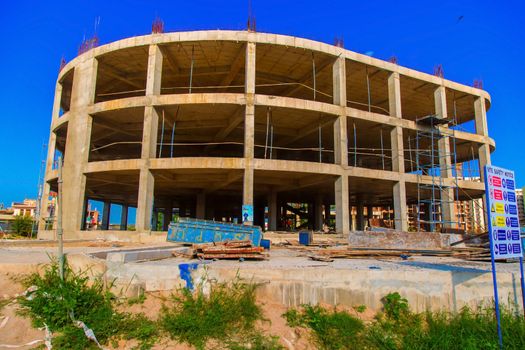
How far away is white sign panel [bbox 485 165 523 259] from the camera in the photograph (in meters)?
4.83

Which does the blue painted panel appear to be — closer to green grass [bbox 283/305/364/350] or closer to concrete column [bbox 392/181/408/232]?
green grass [bbox 283/305/364/350]

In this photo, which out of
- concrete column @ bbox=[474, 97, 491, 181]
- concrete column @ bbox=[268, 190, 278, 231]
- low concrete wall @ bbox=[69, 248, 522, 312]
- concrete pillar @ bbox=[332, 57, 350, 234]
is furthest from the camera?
concrete column @ bbox=[268, 190, 278, 231]

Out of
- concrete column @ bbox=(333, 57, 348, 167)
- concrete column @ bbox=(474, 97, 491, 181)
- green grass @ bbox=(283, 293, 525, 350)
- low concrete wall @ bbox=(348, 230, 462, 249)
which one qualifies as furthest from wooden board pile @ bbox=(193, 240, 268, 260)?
concrete column @ bbox=(474, 97, 491, 181)

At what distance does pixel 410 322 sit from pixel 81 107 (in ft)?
63.2

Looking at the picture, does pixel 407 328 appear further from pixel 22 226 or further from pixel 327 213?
pixel 327 213

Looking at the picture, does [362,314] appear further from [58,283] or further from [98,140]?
[98,140]

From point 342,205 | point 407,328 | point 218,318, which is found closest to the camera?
point 218,318

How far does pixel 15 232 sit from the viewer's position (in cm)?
2702

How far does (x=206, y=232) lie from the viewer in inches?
492

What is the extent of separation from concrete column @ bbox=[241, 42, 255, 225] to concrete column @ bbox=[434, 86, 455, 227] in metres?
12.1

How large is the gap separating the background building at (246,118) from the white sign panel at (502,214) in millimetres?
11770

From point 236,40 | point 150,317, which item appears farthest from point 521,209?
point 150,317

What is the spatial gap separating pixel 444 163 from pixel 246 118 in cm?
1305

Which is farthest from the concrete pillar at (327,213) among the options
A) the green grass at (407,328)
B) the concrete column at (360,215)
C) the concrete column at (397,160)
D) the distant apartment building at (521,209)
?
the green grass at (407,328)
